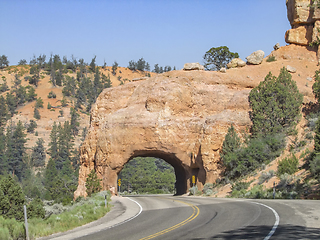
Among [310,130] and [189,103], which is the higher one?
[189,103]

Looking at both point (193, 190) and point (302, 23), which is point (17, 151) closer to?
point (193, 190)

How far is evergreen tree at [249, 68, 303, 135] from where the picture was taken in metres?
37.5

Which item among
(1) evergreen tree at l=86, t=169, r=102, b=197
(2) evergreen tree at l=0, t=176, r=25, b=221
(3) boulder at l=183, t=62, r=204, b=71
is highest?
(3) boulder at l=183, t=62, r=204, b=71

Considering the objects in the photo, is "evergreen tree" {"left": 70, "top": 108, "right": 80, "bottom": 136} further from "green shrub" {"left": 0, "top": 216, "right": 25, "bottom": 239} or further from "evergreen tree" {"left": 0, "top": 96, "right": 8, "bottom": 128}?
"green shrub" {"left": 0, "top": 216, "right": 25, "bottom": 239}

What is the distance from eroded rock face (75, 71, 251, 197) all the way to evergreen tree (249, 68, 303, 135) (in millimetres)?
1605

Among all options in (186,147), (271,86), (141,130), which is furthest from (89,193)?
(271,86)

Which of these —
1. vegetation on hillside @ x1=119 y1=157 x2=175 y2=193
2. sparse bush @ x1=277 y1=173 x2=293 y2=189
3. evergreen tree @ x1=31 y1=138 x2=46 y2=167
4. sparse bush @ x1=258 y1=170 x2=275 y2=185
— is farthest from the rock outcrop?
evergreen tree @ x1=31 y1=138 x2=46 y2=167

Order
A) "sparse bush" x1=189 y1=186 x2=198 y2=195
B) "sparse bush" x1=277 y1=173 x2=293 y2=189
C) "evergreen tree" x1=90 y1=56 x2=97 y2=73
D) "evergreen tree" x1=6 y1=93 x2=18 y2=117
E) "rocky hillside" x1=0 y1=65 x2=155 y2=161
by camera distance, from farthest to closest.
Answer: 1. "evergreen tree" x1=90 y1=56 x2=97 y2=73
2. "evergreen tree" x1=6 y1=93 x2=18 y2=117
3. "rocky hillside" x1=0 y1=65 x2=155 y2=161
4. "sparse bush" x1=189 y1=186 x2=198 y2=195
5. "sparse bush" x1=277 y1=173 x2=293 y2=189

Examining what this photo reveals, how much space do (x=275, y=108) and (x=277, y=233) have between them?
27.4 metres

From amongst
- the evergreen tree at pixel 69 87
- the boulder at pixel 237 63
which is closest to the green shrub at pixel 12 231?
the boulder at pixel 237 63

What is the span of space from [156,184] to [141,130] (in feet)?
139

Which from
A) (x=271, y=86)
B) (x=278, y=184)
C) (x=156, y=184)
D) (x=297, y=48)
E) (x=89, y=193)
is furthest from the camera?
(x=156, y=184)

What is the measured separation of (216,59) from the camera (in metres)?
62.5

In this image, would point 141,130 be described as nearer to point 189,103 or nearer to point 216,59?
point 189,103
